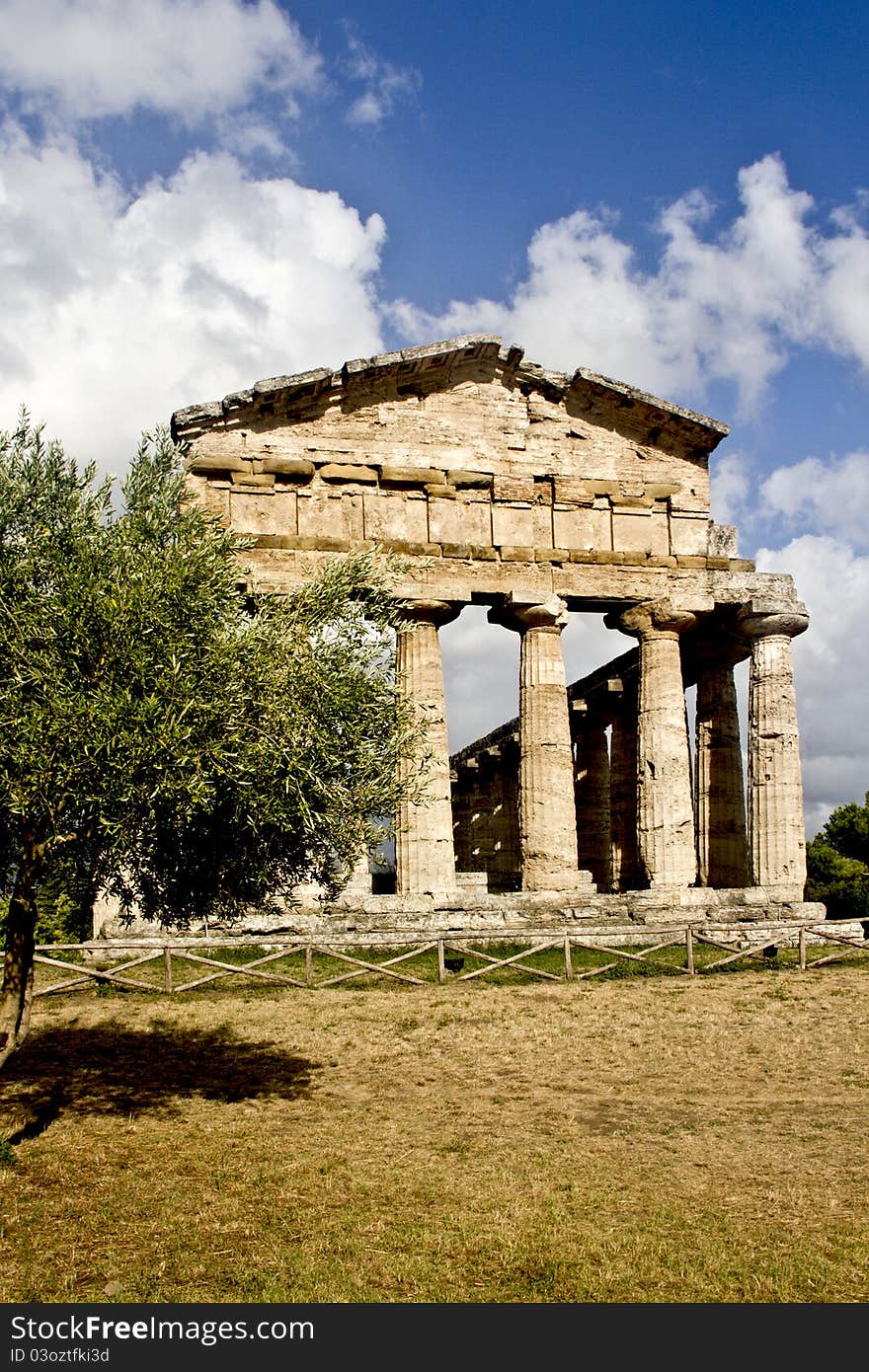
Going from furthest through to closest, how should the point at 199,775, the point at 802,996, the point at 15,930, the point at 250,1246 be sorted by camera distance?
the point at 802,996
the point at 15,930
the point at 199,775
the point at 250,1246

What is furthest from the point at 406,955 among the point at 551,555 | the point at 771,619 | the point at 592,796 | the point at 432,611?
the point at 592,796

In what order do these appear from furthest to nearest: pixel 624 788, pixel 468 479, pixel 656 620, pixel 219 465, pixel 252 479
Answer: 1. pixel 624 788
2. pixel 656 620
3. pixel 468 479
4. pixel 252 479
5. pixel 219 465

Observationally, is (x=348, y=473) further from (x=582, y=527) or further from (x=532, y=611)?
(x=582, y=527)

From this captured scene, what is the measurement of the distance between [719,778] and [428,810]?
27.8 ft

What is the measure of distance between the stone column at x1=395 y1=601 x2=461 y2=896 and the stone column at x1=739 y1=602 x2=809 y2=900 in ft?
22.7

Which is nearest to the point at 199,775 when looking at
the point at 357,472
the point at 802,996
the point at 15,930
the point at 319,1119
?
the point at 15,930

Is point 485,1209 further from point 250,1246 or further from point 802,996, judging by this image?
point 802,996

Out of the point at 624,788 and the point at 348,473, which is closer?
the point at 348,473

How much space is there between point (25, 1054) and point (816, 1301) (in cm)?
1106

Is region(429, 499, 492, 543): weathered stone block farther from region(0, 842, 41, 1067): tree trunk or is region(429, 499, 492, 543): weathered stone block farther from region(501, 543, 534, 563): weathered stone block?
region(0, 842, 41, 1067): tree trunk

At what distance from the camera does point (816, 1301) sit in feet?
25.4

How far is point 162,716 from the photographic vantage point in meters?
10.6

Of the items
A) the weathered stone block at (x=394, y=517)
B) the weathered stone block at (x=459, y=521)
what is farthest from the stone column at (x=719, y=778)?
the weathered stone block at (x=394, y=517)

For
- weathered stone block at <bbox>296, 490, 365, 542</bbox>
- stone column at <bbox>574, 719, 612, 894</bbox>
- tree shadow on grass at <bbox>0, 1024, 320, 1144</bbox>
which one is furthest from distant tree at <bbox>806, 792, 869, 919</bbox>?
tree shadow on grass at <bbox>0, 1024, 320, 1144</bbox>
